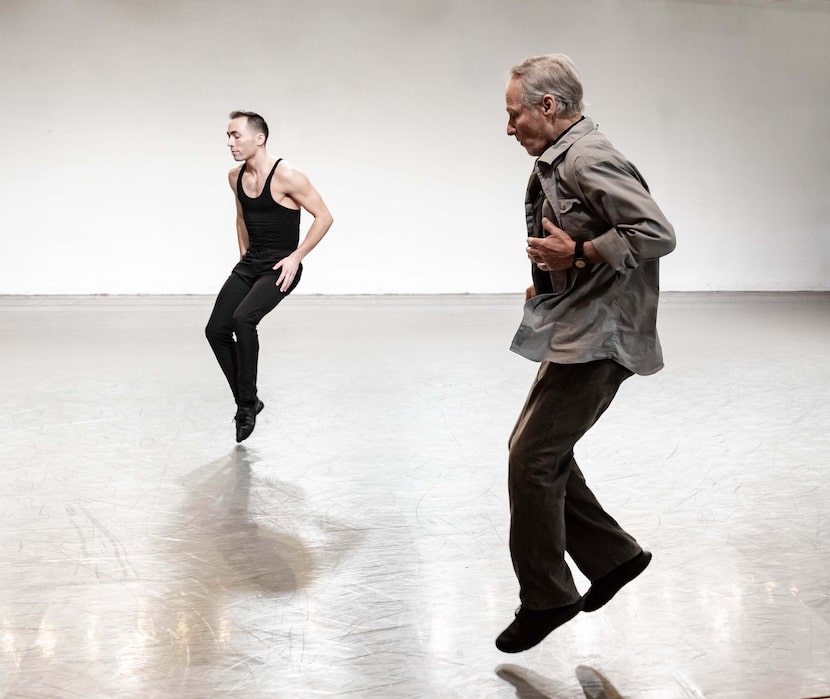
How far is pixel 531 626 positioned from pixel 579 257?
80 cm

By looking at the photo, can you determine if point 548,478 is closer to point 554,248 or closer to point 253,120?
point 554,248

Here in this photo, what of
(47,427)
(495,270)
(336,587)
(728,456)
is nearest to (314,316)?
(495,270)

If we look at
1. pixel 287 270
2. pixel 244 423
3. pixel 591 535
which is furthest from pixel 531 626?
pixel 287 270

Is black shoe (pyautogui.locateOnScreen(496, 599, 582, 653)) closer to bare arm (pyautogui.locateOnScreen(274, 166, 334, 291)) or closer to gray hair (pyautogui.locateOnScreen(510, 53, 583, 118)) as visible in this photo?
gray hair (pyautogui.locateOnScreen(510, 53, 583, 118))

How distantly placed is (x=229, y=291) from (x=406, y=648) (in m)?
2.13

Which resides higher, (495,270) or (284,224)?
(284,224)

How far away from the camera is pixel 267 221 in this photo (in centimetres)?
390

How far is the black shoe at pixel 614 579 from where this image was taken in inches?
84.9

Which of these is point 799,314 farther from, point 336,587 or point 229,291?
point 336,587

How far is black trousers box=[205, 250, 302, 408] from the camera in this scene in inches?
148

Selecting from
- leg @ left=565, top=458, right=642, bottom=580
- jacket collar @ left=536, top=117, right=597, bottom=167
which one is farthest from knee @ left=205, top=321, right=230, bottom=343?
jacket collar @ left=536, top=117, right=597, bottom=167

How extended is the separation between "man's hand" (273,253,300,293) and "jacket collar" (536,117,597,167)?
2029 mm

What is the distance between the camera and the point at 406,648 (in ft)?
6.98

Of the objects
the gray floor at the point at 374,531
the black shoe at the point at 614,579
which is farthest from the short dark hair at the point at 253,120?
the black shoe at the point at 614,579
